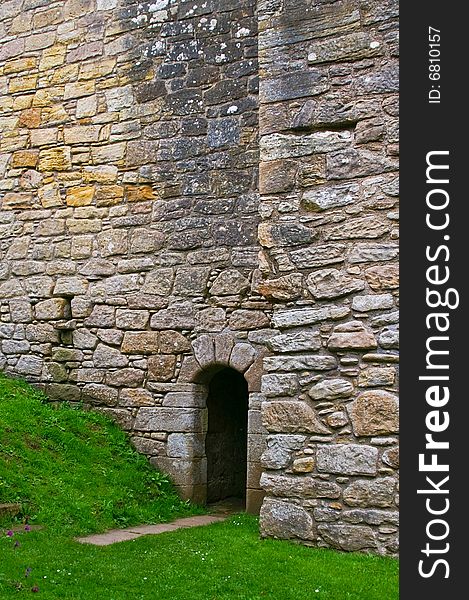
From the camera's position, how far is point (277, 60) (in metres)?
5.69

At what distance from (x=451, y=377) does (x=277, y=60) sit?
2.67 m

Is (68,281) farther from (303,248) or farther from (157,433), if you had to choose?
(303,248)

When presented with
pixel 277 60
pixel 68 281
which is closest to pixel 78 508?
pixel 68 281

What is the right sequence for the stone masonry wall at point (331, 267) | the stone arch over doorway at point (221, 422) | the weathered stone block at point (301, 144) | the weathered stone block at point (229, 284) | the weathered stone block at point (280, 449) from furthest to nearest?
the weathered stone block at point (229, 284), the stone arch over doorway at point (221, 422), the weathered stone block at point (301, 144), the weathered stone block at point (280, 449), the stone masonry wall at point (331, 267)

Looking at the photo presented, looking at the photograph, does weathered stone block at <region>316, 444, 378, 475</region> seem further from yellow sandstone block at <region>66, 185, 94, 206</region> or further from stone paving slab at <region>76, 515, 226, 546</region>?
yellow sandstone block at <region>66, 185, 94, 206</region>

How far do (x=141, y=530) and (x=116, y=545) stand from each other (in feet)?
2.22

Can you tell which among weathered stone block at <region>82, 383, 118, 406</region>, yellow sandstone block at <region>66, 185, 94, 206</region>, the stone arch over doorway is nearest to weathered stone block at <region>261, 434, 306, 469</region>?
the stone arch over doorway

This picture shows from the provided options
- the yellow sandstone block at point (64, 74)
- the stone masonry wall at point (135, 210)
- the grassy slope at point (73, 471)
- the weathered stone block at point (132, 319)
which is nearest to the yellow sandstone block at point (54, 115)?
the stone masonry wall at point (135, 210)

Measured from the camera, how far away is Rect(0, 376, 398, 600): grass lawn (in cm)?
432

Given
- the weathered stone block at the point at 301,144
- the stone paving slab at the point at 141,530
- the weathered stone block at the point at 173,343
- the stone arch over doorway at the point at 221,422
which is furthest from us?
the weathered stone block at the point at 173,343

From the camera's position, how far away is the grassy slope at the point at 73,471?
19.5 ft

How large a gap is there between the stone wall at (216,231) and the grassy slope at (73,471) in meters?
0.24

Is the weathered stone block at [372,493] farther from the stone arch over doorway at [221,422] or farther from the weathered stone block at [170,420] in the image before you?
the weathered stone block at [170,420]

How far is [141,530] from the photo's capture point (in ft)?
19.9
